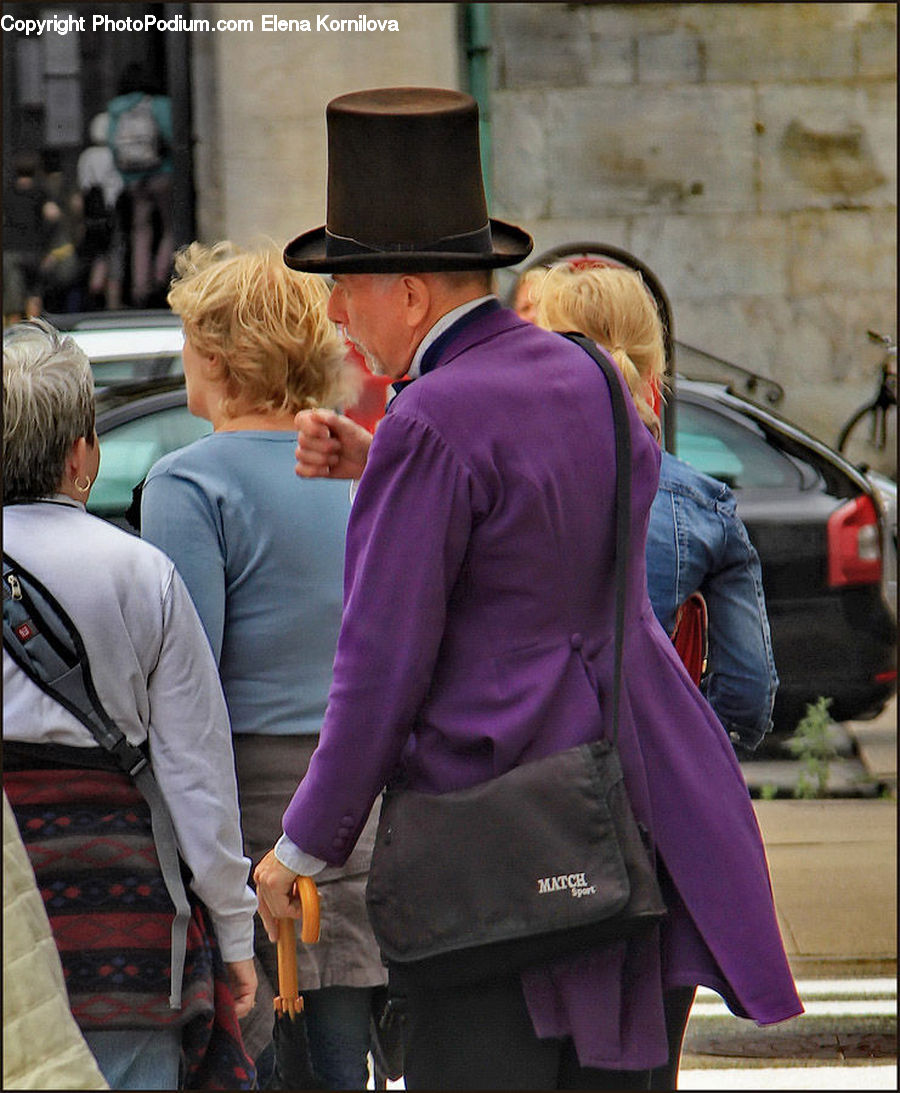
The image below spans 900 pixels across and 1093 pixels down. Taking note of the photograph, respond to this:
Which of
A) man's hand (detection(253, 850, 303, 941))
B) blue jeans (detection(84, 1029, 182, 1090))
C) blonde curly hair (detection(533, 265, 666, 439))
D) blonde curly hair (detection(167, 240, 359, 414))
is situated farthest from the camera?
blonde curly hair (detection(533, 265, 666, 439))

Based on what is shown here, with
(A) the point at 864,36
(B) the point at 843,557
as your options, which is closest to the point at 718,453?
(B) the point at 843,557

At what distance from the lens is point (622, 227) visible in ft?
35.7

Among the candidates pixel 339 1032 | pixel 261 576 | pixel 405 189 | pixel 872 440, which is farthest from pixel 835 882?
pixel 872 440

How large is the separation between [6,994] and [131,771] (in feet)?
3.14

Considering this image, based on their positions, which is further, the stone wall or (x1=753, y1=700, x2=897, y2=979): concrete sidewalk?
the stone wall

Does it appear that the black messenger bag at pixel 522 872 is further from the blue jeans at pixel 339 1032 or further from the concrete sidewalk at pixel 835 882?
the concrete sidewalk at pixel 835 882

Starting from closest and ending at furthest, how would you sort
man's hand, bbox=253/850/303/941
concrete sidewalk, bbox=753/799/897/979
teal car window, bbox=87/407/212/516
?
1. man's hand, bbox=253/850/303/941
2. concrete sidewalk, bbox=753/799/897/979
3. teal car window, bbox=87/407/212/516

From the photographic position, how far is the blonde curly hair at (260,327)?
126 inches

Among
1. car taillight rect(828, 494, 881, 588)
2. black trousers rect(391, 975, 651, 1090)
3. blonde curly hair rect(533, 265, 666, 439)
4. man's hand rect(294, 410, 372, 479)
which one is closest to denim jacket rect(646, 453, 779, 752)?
blonde curly hair rect(533, 265, 666, 439)

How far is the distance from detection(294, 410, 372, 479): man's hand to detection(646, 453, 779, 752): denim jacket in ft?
2.62

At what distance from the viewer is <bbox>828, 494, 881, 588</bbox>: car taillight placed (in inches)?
284

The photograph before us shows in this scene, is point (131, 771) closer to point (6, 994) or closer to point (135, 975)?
point (135, 975)

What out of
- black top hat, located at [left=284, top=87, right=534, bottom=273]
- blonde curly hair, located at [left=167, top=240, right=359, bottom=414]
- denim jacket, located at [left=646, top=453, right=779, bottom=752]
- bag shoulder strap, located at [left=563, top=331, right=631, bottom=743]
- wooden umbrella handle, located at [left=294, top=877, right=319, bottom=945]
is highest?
black top hat, located at [left=284, top=87, right=534, bottom=273]

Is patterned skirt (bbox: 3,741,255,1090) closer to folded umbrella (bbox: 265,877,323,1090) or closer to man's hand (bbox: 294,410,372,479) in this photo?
folded umbrella (bbox: 265,877,323,1090)
